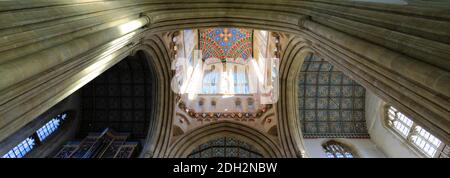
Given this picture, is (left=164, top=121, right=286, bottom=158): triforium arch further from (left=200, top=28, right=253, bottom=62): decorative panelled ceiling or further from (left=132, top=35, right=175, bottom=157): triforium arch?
(left=200, top=28, right=253, bottom=62): decorative panelled ceiling

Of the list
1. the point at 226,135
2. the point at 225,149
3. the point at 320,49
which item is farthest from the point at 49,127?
the point at 320,49

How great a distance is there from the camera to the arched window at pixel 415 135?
428 inches

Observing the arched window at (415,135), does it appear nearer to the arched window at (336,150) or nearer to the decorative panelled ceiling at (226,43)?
the arched window at (336,150)

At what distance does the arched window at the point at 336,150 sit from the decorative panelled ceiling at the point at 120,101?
36.6 ft

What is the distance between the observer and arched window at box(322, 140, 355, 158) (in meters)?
13.9

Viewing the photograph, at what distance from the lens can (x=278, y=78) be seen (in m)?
14.0

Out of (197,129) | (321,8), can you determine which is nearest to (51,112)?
(197,129)

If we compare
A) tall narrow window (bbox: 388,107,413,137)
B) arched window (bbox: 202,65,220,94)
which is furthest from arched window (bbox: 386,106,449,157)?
arched window (bbox: 202,65,220,94)

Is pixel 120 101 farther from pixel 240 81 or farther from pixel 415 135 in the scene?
pixel 415 135

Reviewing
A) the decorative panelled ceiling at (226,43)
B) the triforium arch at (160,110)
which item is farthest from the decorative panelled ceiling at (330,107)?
the triforium arch at (160,110)

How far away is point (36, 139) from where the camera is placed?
1150cm

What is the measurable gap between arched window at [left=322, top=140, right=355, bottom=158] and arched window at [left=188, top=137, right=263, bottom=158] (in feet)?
14.2

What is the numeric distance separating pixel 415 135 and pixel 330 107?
4.46m

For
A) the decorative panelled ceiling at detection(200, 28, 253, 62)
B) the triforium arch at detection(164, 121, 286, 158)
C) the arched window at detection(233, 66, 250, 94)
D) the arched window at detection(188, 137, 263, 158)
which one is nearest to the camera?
the triforium arch at detection(164, 121, 286, 158)
